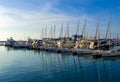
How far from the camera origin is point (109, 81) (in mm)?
39438

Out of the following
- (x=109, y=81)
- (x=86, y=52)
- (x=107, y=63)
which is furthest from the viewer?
(x=86, y=52)

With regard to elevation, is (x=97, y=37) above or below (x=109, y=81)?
above

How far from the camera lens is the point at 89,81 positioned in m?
40.1

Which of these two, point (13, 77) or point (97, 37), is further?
point (97, 37)

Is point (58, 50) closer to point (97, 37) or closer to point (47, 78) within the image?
point (97, 37)

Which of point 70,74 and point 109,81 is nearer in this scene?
point 109,81

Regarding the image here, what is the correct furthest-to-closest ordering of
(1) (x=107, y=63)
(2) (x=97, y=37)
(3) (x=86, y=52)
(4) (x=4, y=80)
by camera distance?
(2) (x=97, y=37) → (3) (x=86, y=52) → (1) (x=107, y=63) → (4) (x=4, y=80)

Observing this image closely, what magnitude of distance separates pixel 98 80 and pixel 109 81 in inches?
81.6

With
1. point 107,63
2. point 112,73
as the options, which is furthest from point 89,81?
point 107,63

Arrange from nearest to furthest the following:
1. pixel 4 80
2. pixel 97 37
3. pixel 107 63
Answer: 1. pixel 4 80
2. pixel 107 63
3. pixel 97 37

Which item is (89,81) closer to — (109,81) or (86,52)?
(109,81)

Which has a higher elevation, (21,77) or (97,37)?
(97,37)

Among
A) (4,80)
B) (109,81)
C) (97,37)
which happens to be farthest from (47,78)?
(97,37)

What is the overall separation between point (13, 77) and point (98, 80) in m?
18.4
